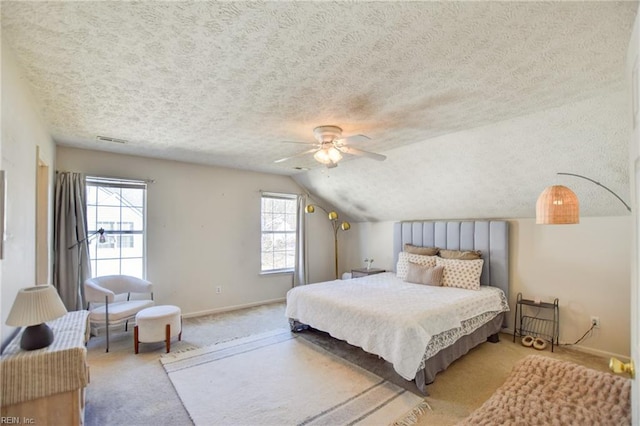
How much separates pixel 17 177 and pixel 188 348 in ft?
7.84

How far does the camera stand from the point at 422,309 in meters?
2.93

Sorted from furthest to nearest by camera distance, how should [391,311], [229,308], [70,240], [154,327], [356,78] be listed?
[229,308]
[70,240]
[154,327]
[391,311]
[356,78]

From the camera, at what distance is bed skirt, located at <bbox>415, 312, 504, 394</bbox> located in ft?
8.69

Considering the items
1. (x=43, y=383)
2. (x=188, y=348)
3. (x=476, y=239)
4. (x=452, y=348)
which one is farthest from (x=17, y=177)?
(x=476, y=239)

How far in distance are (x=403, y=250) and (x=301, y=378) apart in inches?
119

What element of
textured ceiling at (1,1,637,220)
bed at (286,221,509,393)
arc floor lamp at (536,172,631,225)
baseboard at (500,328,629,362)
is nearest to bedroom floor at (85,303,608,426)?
baseboard at (500,328,629,362)

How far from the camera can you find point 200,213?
16.3 feet

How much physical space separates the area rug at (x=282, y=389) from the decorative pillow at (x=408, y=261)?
1.86 m

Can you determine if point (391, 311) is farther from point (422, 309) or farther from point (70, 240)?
point (70, 240)

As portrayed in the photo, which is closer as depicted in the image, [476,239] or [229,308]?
[476,239]

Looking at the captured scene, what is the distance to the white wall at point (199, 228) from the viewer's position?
14.7 ft

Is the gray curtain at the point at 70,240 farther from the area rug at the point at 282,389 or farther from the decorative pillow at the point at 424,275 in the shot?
the decorative pillow at the point at 424,275

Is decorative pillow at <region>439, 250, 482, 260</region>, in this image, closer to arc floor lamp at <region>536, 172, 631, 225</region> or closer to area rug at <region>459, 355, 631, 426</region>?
arc floor lamp at <region>536, 172, 631, 225</region>

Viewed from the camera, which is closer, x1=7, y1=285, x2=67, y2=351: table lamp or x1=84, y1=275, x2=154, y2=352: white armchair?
x1=7, y1=285, x2=67, y2=351: table lamp
